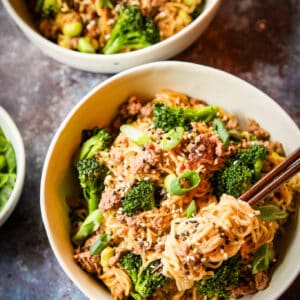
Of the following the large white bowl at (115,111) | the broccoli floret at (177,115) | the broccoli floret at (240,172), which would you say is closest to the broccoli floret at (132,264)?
the large white bowl at (115,111)

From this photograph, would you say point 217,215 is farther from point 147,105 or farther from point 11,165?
point 11,165

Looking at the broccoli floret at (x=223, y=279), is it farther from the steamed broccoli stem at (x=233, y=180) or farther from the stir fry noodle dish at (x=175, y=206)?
the steamed broccoli stem at (x=233, y=180)

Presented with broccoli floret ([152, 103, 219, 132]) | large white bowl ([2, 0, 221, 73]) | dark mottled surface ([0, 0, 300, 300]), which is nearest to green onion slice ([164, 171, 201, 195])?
broccoli floret ([152, 103, 219, 132])

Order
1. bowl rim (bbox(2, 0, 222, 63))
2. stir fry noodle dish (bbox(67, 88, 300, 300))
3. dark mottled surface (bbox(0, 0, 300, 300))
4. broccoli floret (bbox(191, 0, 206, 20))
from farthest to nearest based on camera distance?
broccoli floret (bbox(191, 0, 206, 20)), dark mottled surface (bbox(0, 0, 300, 300)), bowl rim (bbox(2, 0, 222, 63)), stir fry noodle dish (bbox(67, 88, 300, 300))

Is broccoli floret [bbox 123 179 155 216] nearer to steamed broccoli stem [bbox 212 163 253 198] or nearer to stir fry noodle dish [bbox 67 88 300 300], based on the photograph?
stir fry noodle dish [bbox 67 88 300 300]

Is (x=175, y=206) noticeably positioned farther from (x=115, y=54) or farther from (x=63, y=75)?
(x=63, y=75)
